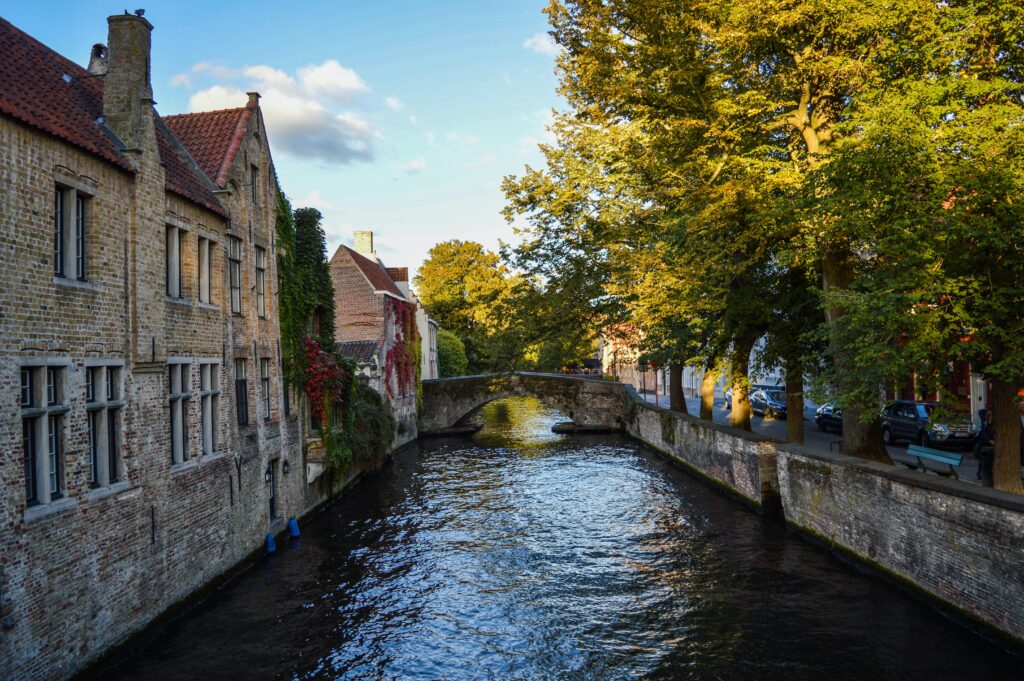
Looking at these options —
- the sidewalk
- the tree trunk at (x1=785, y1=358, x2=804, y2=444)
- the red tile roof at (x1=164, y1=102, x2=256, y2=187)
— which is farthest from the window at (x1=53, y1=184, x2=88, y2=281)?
the tree trunk at (x1=785, y1=358, x2=804, y2=444)

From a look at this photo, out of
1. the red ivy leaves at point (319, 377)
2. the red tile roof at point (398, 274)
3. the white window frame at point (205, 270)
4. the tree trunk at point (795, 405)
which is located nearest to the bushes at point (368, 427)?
the red ivy leaves at point (319, 377)

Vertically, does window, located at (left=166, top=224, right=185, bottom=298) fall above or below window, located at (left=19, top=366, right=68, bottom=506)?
above

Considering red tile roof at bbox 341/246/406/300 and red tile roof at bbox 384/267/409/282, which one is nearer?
red tile roof at bbox 341/246/406/300

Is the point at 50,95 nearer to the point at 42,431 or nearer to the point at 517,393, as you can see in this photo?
the point at 42,431

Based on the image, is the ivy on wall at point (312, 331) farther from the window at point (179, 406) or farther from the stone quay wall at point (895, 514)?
the stone quay wall at point (895, 514)

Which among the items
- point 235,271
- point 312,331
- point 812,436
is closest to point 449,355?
point 812,436

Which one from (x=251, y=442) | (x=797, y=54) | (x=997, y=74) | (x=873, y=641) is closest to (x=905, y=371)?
(x=873, y=641)

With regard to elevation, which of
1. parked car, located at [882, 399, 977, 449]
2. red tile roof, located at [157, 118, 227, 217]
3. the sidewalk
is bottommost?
the sidewalk

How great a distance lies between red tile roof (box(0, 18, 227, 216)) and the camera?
1055 centimetres

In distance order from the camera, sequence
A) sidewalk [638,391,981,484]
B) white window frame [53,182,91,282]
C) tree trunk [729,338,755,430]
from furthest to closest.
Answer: tree trunk [729,338,755,430] → sidewalk [638,391,981,484] → white window frame [53,182,91,282]

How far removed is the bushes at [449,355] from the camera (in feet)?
210

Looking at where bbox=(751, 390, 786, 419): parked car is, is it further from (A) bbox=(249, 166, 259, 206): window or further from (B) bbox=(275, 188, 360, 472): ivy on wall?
(A) bbox=(249, 166, 259, 206): window

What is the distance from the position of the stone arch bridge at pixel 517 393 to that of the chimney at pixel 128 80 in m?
32.2

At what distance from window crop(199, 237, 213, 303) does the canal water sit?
619 cm
